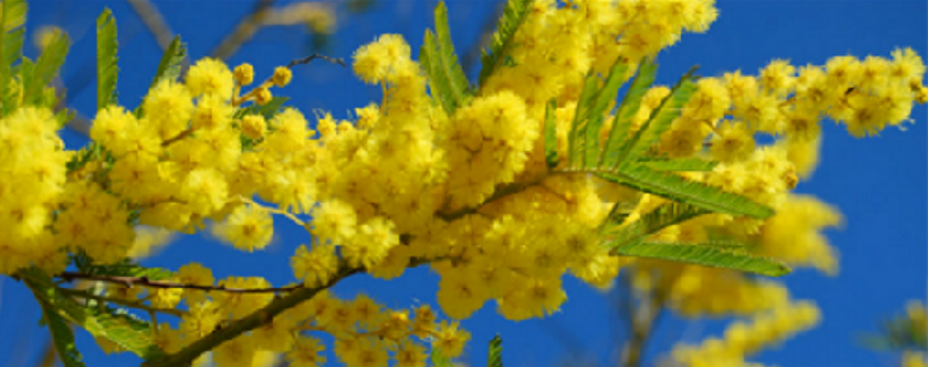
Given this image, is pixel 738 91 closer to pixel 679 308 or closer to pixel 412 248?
pixel 412 248

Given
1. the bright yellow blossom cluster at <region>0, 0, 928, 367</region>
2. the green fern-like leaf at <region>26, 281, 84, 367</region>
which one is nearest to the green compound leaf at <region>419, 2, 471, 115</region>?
the bright yellow blossom cluster at <region>0, 0, 928, 367</region>

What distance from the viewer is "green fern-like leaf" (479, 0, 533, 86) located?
1.59 metres

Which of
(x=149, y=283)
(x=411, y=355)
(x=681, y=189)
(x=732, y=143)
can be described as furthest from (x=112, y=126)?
(x=732, y=143)

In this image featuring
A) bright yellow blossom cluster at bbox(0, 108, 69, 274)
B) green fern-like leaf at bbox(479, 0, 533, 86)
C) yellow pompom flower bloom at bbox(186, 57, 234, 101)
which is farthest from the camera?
green fern-like leaf at bbox(479, 0, 533, 86)

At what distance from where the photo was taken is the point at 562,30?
1.58 metres

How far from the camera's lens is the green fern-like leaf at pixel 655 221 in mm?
1456

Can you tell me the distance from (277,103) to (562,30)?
0.62 m

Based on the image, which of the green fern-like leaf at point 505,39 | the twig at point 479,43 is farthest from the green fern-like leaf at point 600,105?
the twig at point 479,43

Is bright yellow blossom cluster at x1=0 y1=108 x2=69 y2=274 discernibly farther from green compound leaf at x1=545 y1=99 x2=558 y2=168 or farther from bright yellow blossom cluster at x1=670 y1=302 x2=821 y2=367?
bright yellow blossom cluster at x1=670 y1=302 x2=821 y2=367

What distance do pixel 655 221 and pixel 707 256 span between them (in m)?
0.10

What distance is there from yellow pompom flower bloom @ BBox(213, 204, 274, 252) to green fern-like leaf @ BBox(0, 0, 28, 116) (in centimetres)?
39

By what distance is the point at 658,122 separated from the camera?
54.2 inches

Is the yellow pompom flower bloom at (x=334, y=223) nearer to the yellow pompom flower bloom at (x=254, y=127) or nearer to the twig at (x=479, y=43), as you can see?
the yellow pompom flower bloom at (x=254, y=127)

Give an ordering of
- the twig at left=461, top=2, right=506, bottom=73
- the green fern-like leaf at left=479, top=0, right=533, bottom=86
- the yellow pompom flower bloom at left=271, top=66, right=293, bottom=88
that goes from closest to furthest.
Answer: the green fern-like leaf at left=479, top=0, right=533, bottom=86, the yellow pompom flower bloom at left=271, top=66, right=293, bottom=88, the twig at left=461, top=2, right=506, bottom=73
